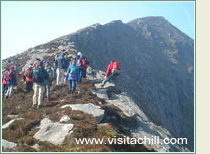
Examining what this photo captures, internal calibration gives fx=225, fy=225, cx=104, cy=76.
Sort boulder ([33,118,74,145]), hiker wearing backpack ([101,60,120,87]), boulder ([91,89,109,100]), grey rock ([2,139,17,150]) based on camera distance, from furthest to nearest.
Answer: hiker wearing backpack ([101,60,120,87]) → boulder ([91,89,109,100]) → boulder ([33,118,74,145]) → grey rock ([2,139,17,150])

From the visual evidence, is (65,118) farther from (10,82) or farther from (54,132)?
(10,82)

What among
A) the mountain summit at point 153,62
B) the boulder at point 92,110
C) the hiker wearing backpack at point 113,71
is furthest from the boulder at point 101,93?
the mountain summit at point 153,62

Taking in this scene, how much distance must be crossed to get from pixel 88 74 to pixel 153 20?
125 meters

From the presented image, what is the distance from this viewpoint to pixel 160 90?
72.2 meters

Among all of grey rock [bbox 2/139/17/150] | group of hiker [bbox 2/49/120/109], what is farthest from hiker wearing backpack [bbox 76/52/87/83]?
grey rock [bbox 2/139/17/150]

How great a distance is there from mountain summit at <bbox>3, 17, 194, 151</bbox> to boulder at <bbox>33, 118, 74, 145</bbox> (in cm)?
3827

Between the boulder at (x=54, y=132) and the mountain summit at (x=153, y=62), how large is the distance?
38.3 m

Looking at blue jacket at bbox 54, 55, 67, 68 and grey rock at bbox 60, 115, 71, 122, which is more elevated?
blue jacket at bbox 54, 55, 67, 68

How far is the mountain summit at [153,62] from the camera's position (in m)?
57.5

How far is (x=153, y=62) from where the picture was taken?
90000 millimetres

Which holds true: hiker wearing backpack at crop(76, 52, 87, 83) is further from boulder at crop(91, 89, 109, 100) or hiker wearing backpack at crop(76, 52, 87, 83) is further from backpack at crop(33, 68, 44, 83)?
backpack at crop(33, 68, 44, 83)

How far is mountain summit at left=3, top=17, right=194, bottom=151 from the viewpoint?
57.5 meters

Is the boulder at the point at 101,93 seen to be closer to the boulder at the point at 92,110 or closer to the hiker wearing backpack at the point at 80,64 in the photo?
the hiker wearing backpack at the point at 80,64

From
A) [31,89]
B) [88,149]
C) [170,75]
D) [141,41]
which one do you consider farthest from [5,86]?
[141,41]
